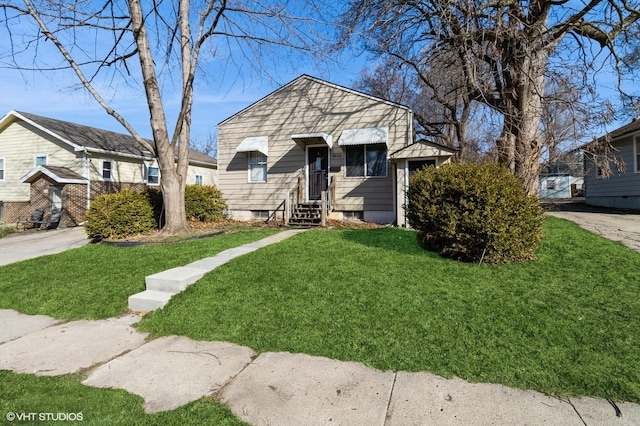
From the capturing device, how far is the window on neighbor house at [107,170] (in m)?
17.4

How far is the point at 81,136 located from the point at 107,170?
7.56 feet

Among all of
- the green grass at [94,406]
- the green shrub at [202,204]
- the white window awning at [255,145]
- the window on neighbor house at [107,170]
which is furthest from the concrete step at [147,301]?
the window on neighbor house at [107,170]

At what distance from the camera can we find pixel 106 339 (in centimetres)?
380

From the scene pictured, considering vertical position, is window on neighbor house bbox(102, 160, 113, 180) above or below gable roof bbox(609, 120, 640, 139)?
below

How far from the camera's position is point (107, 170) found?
694 inches

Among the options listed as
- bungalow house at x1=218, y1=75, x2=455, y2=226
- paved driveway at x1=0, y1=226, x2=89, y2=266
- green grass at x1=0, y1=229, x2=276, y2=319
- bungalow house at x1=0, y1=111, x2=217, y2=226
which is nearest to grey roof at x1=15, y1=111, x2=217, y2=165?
bungalow house at x1=0, y1=111, x2=217, y2=226

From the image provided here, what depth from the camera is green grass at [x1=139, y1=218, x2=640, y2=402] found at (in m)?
2.93

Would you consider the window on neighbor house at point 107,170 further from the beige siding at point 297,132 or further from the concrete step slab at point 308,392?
the concrete step slab at point 308,392

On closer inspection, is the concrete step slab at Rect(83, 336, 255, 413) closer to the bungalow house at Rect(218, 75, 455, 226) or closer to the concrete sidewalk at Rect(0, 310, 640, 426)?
the concrete sidewalk at Rect(0, 310, 640, 426)

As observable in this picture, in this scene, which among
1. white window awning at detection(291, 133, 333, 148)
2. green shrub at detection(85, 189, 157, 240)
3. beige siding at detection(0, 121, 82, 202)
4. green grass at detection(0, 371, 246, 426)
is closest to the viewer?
green grass at detection(0, 371, 246, 426)

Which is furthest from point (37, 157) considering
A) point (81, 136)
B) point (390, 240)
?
point (390, 240)

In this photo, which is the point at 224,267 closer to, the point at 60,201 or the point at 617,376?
the point at 617,376

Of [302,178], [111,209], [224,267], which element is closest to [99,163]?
[111,209]

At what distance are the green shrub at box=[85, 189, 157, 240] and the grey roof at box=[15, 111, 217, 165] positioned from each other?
868cm
